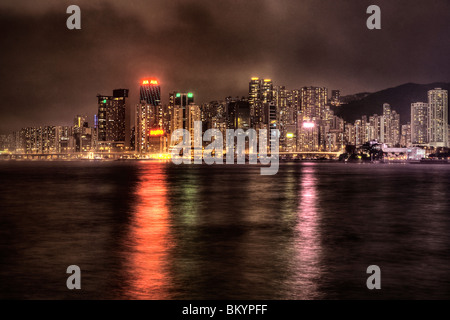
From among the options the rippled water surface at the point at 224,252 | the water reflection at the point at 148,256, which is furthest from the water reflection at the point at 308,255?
the water reflection at the point at 148,256

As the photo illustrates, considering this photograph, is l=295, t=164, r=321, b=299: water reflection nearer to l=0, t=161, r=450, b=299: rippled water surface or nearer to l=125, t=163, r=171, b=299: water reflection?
l=0, t=161, r=450, b=299: rippled water surface

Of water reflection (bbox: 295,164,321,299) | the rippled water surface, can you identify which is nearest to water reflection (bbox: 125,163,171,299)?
the rippled water surface

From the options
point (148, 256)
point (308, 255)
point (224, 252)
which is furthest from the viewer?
point (224, 252)

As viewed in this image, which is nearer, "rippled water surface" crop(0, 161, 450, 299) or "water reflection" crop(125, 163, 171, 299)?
"water reflection" crop(125, 163, 171, 299)

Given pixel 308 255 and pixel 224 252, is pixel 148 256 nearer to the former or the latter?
pixel 224 252

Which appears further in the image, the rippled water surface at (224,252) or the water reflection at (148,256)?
the rippled water surface at (224,252)

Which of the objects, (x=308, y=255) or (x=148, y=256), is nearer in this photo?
(x=148, y=256)

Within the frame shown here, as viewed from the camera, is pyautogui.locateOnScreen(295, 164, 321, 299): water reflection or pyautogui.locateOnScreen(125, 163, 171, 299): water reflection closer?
pyautogui.locateOnScreen(125, 163, 171, 299): water reflection

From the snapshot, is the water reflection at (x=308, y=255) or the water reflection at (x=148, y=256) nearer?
the water reflection at (x=148, y=256)

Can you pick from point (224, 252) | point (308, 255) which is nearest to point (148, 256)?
point (224, 252)

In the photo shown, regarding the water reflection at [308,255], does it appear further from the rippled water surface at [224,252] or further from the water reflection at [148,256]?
the water reflection at [148,256]
